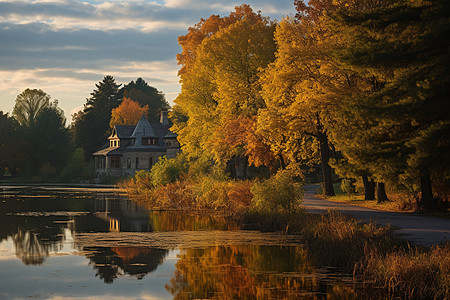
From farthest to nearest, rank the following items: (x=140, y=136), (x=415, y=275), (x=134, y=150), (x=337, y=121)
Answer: (x=140, y=136)
(x=134, y=150)
(x=337, y=121)
(x=415, y=275)

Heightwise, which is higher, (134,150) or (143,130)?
(143,130)

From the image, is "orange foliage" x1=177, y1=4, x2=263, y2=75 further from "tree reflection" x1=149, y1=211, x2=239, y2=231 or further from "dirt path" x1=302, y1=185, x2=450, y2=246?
"dirt path" x1=302, y1=185, x2=450, y2=246

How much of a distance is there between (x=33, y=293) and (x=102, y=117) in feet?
351

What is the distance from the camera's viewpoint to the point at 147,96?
136 meters

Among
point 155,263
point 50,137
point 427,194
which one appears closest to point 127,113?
point 50,137

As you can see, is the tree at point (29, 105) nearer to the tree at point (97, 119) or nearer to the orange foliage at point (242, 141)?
the tree at point (97, 119)

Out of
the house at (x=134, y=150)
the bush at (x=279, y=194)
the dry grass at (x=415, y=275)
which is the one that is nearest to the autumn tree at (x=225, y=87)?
the bush at (x=279, y=194)

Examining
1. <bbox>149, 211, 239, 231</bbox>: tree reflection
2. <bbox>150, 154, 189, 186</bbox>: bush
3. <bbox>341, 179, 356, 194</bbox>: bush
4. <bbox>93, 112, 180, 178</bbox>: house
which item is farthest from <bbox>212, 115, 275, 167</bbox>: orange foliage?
<bbox>93, 112, 180, 178</bbox>: house

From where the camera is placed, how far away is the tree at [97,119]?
4670 inches

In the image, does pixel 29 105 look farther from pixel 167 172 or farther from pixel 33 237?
pixel 33 237

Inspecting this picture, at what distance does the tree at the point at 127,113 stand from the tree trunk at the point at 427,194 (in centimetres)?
9432

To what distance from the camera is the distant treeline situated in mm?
107413

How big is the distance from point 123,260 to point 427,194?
590 inches

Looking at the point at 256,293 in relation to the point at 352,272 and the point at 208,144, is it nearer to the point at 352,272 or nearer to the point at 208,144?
the point at 352,272
